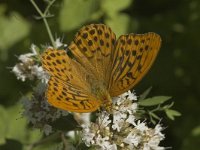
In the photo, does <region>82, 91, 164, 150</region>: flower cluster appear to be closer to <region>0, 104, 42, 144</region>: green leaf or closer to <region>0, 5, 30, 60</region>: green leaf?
<region>0, 104, 42, 144</region>: green leaf

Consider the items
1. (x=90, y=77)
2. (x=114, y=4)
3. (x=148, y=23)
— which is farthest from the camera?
(x=148, y=23)

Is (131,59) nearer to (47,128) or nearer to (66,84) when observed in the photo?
(66,84)

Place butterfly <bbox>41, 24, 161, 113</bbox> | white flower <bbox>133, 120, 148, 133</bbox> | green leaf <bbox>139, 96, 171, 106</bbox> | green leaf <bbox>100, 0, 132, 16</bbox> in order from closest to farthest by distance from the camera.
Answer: butterfly <bbox>41, 24, 161, 113</bbox>
white flower <bbox>133, 120, 148, 133</bbox>
green leaf <bbox>139, 96, 171, 106</bbox>
green leaf <bbox>100, 0, 132, 16</bbox>

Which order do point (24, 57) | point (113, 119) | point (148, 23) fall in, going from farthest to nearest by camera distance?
point (148, 23) < point (24, 57) < point (113, 119)

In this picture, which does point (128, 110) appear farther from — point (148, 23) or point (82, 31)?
point (148, 23)

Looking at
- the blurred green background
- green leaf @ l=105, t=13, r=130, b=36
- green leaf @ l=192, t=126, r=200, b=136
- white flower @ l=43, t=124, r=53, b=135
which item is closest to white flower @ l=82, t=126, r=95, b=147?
white flower @ l=43, t=124, r=53, b=135

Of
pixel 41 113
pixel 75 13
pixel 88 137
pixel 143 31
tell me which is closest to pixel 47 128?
pixel 41 113

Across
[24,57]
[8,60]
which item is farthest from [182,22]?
[24,57]

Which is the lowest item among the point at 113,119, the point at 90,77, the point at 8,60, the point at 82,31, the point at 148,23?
the point at 113,119
